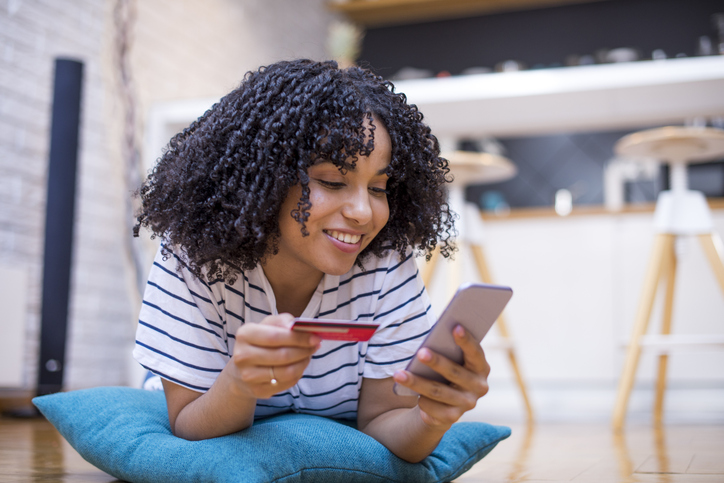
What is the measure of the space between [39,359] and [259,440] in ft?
5.43

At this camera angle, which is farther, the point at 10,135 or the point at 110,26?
the point at 110,26

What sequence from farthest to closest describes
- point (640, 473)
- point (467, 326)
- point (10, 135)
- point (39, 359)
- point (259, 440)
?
point (10, 135)
point (39, 359)
point (640, 473)
point (259, 440)
point (467, 326)

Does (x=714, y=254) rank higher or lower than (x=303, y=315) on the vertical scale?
higher

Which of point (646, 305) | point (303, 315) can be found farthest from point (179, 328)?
point (646, 305)

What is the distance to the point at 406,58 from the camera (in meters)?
5.38

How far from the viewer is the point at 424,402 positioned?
37.5 inches

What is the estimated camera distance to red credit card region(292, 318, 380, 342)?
2.60 feet

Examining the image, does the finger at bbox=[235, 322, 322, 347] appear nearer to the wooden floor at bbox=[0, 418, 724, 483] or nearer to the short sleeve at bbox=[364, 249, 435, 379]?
the short sleeve at bbox=[364, 249, 435, 379]

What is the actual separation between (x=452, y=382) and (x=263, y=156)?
1.36ft

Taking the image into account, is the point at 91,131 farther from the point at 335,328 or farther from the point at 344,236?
the point at 335,328

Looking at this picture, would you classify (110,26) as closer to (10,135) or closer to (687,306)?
(10,135)

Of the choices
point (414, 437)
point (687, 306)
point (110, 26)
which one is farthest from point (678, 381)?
point (110, 26)

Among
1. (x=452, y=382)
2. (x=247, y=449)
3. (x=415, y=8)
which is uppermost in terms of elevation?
(x=415, y=8)

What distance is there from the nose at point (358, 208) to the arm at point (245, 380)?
8.5 inches
